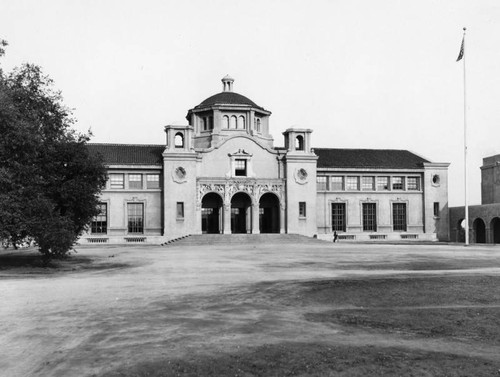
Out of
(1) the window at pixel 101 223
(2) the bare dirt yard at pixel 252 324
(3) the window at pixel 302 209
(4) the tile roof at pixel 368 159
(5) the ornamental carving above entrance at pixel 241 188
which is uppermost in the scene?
(4) the tile roof at pixel 368 159

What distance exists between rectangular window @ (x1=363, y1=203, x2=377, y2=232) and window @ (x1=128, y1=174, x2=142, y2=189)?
25005 millimetres

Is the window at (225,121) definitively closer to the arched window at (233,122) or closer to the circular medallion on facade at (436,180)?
the arched window at (233,122)

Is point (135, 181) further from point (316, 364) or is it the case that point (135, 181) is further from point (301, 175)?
point (316, 364)

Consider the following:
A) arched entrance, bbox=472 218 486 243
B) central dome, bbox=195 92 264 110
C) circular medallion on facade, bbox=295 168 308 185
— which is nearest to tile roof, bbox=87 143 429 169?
circular medallion on facade, bbox=295 168 308 185

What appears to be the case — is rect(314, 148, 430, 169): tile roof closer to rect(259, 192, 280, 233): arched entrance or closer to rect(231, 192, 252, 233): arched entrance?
rect(259, 192, 280, 233): arched entrance

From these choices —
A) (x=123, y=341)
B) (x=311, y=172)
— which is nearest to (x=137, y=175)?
(x=311, y=172)

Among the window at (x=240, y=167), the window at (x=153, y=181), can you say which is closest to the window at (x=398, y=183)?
the window at (x=240, y=167)

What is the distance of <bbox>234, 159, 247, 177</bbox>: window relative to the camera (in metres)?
56.2

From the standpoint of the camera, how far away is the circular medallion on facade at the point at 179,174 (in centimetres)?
5428

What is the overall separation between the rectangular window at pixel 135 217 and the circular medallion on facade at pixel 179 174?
4756 millimetres

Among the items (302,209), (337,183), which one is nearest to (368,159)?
(337,183)

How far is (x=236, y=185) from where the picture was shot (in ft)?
182

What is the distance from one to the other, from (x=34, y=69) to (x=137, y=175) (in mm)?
26621

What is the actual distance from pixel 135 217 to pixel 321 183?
20553 mm
